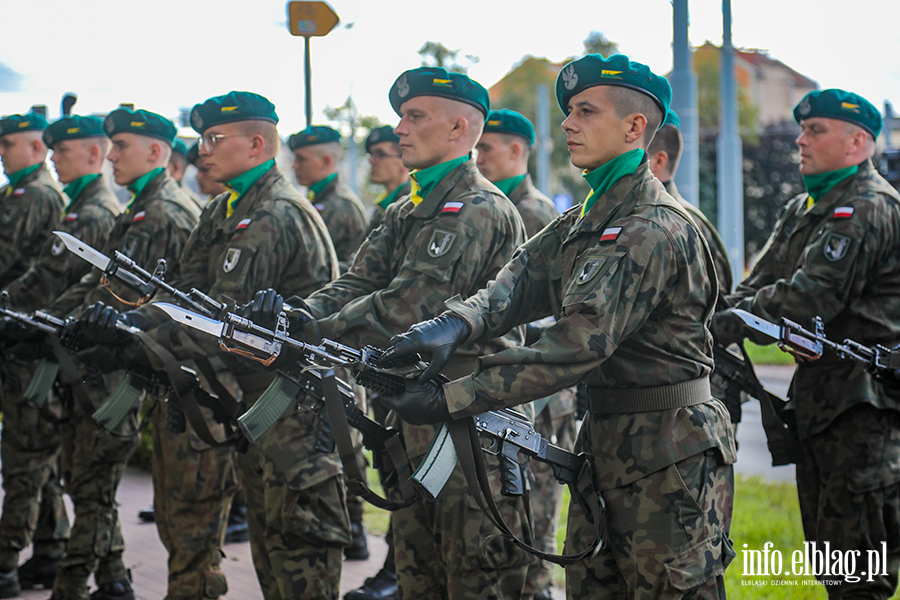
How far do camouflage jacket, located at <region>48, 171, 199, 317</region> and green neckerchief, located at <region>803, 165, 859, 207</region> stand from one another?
10.6 ft

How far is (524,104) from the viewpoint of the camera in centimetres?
3906

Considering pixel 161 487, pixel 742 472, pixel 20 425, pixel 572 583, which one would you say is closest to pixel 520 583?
pixel 572 583

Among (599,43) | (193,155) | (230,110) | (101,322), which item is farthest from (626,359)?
(599,43)

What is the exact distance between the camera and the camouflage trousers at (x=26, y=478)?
18.5 ft

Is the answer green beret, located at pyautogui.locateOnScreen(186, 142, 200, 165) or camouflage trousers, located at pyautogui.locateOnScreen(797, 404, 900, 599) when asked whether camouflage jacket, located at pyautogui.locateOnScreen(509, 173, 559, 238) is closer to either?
camouflage trousers, located at pyautogui.locateOnScreen(797, 404, 900, 599)

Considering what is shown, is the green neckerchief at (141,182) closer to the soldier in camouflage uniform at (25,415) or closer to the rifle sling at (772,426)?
the soldier in camouflage uniform at (25,415)

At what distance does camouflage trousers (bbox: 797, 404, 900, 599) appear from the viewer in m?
4.23

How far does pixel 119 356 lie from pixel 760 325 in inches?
110

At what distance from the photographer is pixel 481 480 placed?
2.99 meters

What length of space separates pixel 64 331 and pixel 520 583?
94.9 inches

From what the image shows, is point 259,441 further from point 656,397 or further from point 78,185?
point 78,185

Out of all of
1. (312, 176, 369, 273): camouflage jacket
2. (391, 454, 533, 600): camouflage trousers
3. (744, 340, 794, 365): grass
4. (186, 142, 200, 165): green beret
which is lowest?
(391, 454, 533, 600): camouflage trousers

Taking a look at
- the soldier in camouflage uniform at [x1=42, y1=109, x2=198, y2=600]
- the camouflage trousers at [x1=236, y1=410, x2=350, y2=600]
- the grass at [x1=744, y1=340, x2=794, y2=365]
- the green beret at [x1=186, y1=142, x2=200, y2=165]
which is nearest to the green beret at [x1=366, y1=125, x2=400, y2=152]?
the green beret at [x1=186, y1=142, x2=200, y2=165]

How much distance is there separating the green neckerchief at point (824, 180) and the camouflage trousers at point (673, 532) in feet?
7.03
